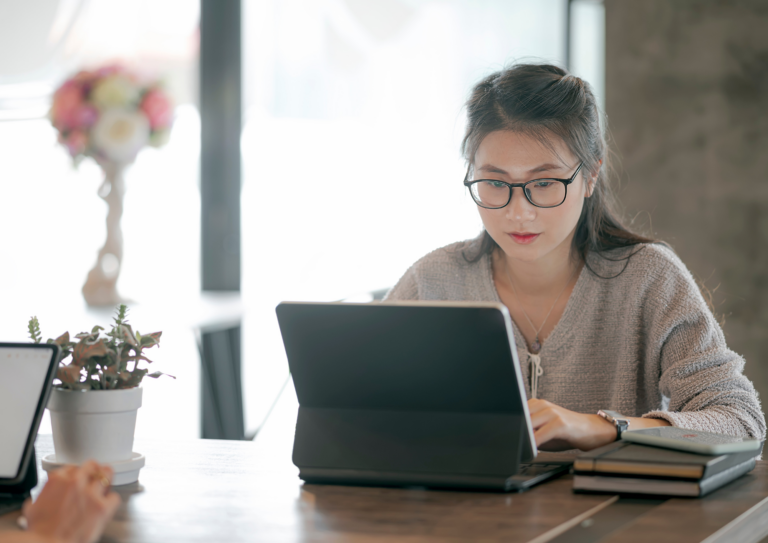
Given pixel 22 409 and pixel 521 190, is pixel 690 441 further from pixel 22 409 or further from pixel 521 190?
pixel 22 409

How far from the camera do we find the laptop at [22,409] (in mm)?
1020

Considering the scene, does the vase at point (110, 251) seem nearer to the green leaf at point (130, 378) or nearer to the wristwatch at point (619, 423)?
the green leaf at point (130, 378)

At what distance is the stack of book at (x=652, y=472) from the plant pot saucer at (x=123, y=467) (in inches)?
22.2

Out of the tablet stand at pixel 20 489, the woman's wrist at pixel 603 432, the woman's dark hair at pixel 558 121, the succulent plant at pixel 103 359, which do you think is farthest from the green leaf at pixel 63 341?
the woman's dark hair at pixel 558 121

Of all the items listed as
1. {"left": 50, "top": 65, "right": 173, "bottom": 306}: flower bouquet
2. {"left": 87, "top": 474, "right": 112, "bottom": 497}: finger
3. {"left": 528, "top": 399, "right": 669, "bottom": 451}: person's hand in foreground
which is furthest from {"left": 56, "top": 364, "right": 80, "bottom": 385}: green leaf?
{"left": 50, "top": 65, "right": 173, "bottom": 306}: flower bouquet

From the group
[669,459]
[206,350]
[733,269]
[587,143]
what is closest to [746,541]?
[669,459]

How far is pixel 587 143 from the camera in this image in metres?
1.62

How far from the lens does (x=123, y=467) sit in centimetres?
107

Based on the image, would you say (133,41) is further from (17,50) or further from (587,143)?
(587,143)

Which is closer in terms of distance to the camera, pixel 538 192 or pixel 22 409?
pixel 22 409

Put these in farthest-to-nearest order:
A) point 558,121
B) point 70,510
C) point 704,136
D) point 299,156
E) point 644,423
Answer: point 704,136 < point 299,156 < point 558,121 < point 644,423 < point 70,510

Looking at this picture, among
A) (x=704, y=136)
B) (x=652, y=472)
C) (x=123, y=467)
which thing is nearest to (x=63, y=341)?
(x=123, y=467)

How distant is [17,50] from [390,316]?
1959 mm

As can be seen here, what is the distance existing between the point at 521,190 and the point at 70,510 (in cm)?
99
